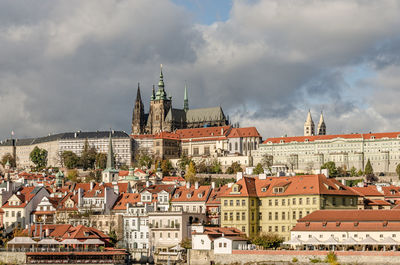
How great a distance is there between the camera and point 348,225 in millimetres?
76000

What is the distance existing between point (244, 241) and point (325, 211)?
8.31 metres

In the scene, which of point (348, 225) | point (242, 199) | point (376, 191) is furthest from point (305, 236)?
point (376, 191)

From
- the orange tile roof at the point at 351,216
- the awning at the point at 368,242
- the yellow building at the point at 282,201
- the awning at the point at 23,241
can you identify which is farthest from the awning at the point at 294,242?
the awning at the point at 23,241

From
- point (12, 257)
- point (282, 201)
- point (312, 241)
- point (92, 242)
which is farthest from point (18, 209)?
point (312, 241)

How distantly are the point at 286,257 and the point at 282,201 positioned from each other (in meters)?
13.6

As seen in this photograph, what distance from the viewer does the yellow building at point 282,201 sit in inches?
3319

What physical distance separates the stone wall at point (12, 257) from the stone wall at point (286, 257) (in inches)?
646

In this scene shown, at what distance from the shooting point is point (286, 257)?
73125 mm

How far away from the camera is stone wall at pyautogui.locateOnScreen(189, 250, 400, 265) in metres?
69.3

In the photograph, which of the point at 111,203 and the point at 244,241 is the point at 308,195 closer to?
the point at 244,241

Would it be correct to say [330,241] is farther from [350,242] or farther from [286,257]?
[286,257]

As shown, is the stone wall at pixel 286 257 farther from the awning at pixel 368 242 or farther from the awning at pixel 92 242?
the awning at pixel 92 242

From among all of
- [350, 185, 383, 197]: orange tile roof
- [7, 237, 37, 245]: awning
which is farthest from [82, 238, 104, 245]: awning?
[350, 185, 383, 197]: orange tile roof

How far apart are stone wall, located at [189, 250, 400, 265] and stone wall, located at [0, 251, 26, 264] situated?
16.4 m
